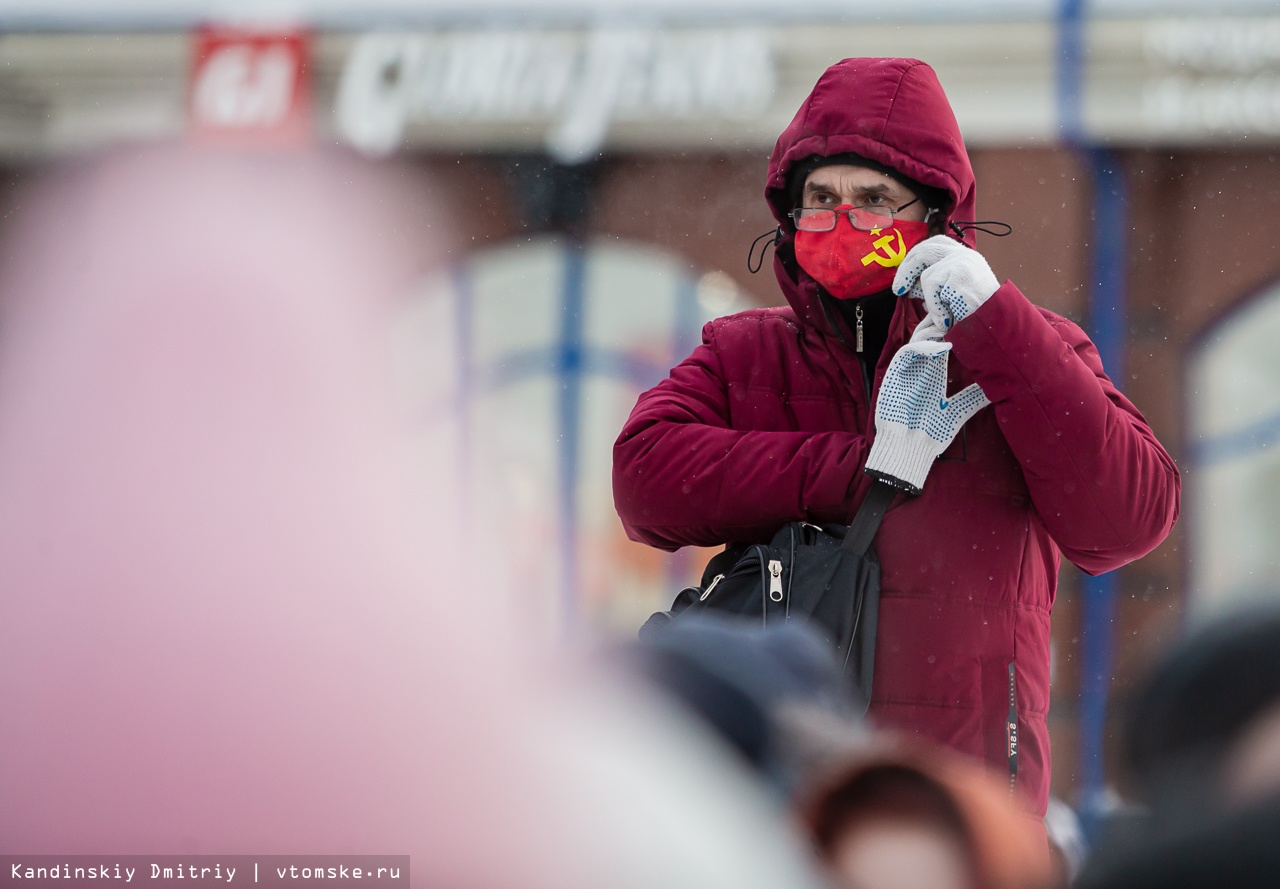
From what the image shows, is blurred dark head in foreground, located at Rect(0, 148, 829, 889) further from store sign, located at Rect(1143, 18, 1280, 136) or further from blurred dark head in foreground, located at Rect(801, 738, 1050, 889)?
store sign, located at Rect(1143, 18, 1280, 136)

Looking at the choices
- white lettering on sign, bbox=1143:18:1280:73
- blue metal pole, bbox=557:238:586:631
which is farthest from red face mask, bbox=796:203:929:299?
white lettering on sign, bbox=1143:18:1280:73

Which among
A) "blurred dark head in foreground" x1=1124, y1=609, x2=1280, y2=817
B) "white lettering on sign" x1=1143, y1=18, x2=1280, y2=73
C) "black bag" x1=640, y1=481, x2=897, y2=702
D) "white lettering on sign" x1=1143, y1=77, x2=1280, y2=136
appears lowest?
"blurred dark head in foreground" x1=1124, y1=609, x2=1280, y2=817

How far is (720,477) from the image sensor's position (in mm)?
1682

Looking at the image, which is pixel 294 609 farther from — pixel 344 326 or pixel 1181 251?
pixel 1181 251

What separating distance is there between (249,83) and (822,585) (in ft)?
14.6

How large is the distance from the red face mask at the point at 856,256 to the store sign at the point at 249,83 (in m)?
3.87

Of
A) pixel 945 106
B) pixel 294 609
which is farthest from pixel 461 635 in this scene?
pixel 945 106

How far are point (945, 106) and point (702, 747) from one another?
149 centimetres

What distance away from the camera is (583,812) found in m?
0.56

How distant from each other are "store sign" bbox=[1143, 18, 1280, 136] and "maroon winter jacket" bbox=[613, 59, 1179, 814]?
11.9ft

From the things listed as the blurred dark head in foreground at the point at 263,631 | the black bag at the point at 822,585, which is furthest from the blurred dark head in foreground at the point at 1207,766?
the black bag at the point at 822,585

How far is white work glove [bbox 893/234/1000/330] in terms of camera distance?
1.58 metres

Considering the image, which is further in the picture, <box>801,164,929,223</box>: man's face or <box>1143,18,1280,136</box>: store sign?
<box>1143,18,1280,136</box>: store sign

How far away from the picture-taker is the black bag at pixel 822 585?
61.3 inches
